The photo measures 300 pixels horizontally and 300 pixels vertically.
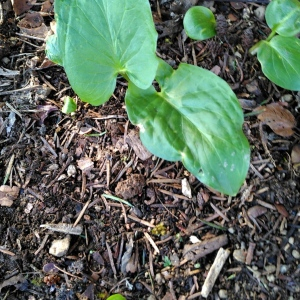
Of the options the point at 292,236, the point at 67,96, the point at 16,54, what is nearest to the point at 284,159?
the point at 292,236

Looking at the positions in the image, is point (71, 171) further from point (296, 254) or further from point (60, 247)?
point (296, 254)

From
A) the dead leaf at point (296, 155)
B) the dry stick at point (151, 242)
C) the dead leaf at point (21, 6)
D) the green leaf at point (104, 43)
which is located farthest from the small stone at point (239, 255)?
the dead leaf at point (21, 6)

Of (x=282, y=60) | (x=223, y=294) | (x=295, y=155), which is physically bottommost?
(x=223, y=294)

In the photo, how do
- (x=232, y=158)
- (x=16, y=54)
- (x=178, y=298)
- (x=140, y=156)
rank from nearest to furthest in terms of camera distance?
(x=232, y=158)
(x=178, y=298)
(x=140, y=156)
(x=16, y=54)

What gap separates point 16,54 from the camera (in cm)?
156

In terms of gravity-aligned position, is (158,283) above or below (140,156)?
below

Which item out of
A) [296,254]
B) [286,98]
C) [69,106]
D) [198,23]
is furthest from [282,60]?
[69,106]

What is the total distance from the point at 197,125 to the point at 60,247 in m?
0.60

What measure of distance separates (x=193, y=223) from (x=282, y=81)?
58 centimetres

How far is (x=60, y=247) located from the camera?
1.32 m

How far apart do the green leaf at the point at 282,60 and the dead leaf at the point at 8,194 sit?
38.3 inches

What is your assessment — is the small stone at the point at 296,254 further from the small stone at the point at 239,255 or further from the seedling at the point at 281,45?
the seedling at the point at 281,45

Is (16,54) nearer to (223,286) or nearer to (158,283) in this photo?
(158,283)

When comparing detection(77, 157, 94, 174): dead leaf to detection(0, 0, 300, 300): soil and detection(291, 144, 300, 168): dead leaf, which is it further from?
detection(291, 144, 300, 168): dead leaf
